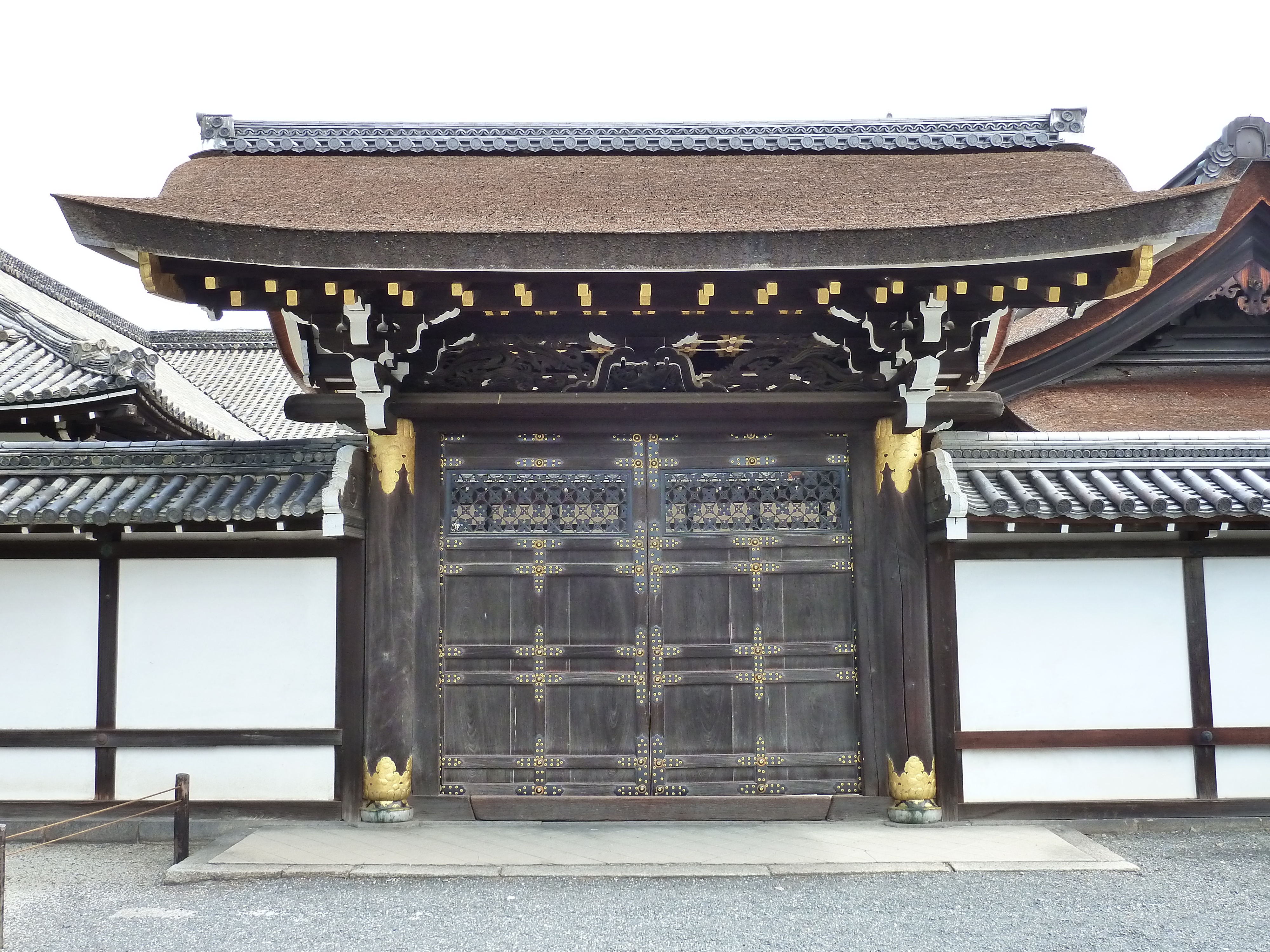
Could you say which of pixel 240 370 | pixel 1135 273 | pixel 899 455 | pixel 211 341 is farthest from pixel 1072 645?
pixel 211 341

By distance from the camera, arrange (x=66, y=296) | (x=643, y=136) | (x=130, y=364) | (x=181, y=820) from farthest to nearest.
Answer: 1. (x=66, y=296)
2. (x=130, y=364)
3. (x=643, y=136)
4. (x=181, y=820)

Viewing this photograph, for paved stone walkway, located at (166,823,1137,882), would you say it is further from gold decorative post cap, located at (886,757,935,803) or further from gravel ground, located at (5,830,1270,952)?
gold decorative post cap, located at (886,757,935,803)

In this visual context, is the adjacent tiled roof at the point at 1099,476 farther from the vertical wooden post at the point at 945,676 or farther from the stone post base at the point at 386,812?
the stone post base at the point at 386,812

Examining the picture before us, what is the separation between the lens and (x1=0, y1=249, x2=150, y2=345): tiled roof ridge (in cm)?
1477

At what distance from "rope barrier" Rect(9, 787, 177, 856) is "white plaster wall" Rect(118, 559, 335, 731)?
16.6 inches

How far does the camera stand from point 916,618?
245 inches

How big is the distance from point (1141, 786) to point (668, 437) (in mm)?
3769

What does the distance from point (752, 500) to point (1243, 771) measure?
3.59 m

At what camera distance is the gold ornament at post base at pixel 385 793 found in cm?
607

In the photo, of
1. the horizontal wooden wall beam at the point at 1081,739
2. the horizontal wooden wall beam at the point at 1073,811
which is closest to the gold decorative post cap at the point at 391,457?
the horizontal wooden wall beam at the point at 1081,739

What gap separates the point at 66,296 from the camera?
1634 centimetres

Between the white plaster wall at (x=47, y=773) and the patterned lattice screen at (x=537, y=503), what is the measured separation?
2.78 meters

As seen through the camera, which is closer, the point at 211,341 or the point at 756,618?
the point at 756,618

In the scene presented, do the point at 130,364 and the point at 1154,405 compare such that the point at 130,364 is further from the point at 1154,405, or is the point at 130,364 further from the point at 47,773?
the point at 1154,405
